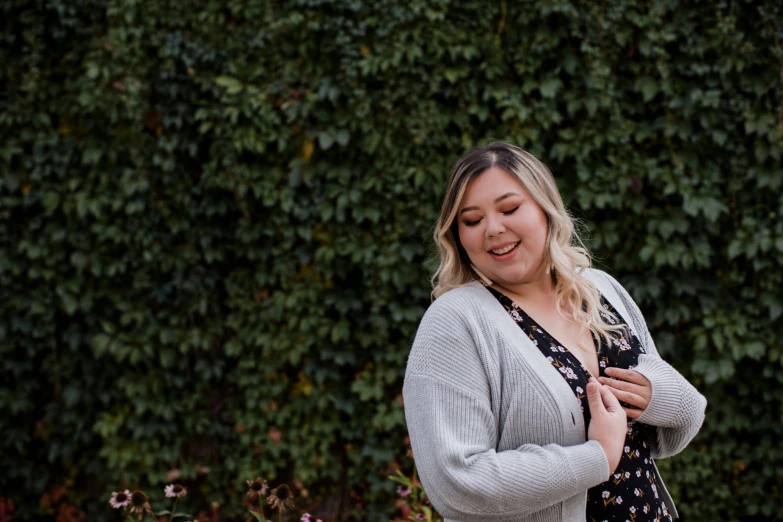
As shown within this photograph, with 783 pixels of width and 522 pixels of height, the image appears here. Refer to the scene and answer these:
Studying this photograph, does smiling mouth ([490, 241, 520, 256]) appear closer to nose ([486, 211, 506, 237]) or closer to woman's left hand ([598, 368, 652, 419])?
nose ([486, 211, 506, 237])

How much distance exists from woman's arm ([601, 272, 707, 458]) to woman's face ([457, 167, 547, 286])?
0.37 meters

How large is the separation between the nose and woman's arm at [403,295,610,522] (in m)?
0.21

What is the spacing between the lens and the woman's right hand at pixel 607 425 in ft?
4.88

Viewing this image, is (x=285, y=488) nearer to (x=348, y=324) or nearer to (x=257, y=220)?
(x=348, y=324)

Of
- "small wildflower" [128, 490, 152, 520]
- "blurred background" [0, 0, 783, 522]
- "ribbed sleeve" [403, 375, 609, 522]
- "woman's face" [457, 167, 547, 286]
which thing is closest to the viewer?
"ribbed sleeve" [403, 375, 609, 522]

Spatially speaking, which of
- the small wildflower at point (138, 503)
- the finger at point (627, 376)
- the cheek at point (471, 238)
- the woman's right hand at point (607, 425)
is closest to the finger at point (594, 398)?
the woman's right hand at point (607, 425)

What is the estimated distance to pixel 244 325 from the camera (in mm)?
3945

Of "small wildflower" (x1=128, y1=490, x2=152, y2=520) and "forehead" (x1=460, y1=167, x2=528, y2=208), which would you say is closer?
"forehead" (x1=460, y1=167, x2=528, y2=208)

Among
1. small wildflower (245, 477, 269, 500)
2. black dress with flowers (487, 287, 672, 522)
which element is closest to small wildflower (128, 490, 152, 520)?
small wildflower (245, 477, 269, 500)

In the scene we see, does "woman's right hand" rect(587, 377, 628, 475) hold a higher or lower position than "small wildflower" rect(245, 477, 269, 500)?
higher

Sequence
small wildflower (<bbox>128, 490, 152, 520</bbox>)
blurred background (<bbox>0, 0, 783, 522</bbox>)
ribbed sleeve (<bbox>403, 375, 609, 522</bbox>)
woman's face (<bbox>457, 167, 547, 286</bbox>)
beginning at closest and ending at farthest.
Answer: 1. ribbed sleeve (<bbox>403, 375, 609, 522</bbox>)
2. woman's face (<bbox>457, 167, 547, 286</bbox>)
3. small wildflower (<bbox>128, 490, 152, 520</bbox>)
4. blurred background (<bbox>0, 0, 783, 522</bbox>)

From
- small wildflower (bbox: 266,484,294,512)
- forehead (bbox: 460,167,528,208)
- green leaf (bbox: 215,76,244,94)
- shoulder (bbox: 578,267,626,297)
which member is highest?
green leaf (bbox: 215,76,244,94)

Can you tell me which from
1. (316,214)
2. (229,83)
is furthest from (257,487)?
(229,83)

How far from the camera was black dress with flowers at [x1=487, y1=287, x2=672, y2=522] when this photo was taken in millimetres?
1581
